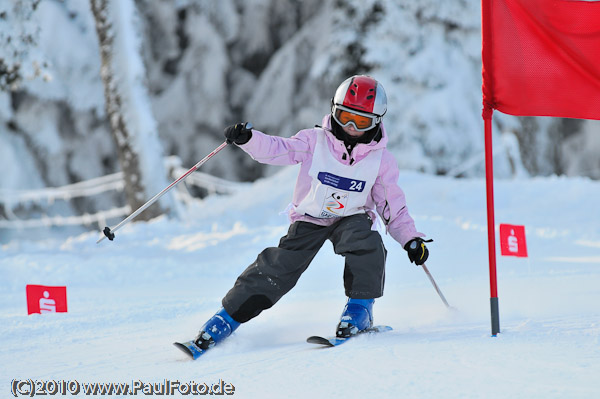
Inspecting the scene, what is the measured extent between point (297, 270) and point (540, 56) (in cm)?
155

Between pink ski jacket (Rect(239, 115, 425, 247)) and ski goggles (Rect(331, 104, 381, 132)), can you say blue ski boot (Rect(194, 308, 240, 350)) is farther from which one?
ski goggles (Rect(331, 104, 381, 132))

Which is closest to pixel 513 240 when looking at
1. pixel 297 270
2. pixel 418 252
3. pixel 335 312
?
pixel 335 312

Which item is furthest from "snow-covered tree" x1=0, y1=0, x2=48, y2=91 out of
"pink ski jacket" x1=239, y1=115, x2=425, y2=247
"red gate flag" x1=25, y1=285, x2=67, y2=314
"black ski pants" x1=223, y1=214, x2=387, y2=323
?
"black ski pants" x1=223, y1=214, x2=387, y2=323

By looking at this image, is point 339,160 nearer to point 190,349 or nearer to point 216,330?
point 216,330

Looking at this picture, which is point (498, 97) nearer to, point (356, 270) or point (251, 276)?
point (356, 270)

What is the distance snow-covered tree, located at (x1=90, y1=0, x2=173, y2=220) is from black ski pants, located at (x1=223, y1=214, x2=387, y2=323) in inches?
230

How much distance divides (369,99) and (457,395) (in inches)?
62.0

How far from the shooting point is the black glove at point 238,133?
3346 mm

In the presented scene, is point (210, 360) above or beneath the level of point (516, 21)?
beneath

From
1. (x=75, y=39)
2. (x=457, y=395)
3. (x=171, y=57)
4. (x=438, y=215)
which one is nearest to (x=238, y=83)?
(x=171, y=57)

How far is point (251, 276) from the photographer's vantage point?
11.6ft

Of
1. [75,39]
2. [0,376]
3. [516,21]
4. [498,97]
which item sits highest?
[75,39]

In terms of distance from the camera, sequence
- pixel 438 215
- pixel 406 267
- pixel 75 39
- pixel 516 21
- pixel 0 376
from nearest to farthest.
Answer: pixel 0 376
pixel 516 21
pixel 406 267
pixel 438 215
pixel 75 39

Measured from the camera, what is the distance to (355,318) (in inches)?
134
